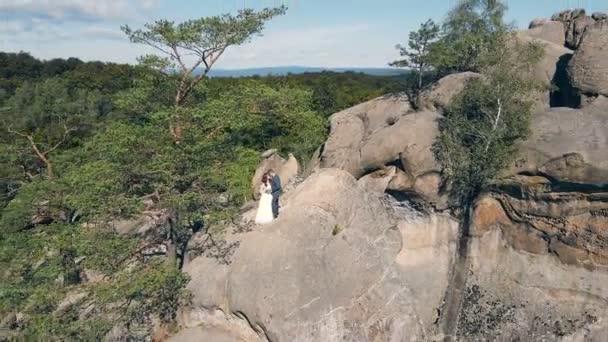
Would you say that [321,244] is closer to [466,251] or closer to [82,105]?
[466,251]

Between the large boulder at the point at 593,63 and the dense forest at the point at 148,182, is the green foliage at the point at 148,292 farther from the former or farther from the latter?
the large boulder at the point at 593,63

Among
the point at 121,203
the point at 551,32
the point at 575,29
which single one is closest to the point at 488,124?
the point at 551,32

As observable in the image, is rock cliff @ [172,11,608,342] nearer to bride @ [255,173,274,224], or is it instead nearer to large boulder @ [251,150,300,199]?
bride @ [255,173,274,224]

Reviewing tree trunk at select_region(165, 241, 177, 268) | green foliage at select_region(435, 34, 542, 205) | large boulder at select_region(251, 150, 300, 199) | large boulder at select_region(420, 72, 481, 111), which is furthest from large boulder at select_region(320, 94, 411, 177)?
tree trunk at select_region(165, 241, 177, 268)

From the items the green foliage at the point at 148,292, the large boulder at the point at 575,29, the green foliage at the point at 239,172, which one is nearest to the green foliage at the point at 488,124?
the green foliage at the point at 239,172

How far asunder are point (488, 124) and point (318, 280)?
10.1m

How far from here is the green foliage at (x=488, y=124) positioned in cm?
1986

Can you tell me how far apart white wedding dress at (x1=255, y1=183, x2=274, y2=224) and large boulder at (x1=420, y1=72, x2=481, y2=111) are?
1096 centimetres

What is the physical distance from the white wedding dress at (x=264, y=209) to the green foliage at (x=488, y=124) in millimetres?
7865

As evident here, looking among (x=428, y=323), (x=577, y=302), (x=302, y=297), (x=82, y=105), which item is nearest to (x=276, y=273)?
(x=302, y=297)

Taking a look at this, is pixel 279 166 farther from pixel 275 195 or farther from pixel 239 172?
pixel 239 172

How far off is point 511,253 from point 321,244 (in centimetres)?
846

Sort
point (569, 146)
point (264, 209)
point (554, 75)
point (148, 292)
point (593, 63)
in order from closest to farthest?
point (148, 292), point (264, 209), point (569, 146), point (593, 63), point (554, 75)

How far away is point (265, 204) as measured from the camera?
1752cm
